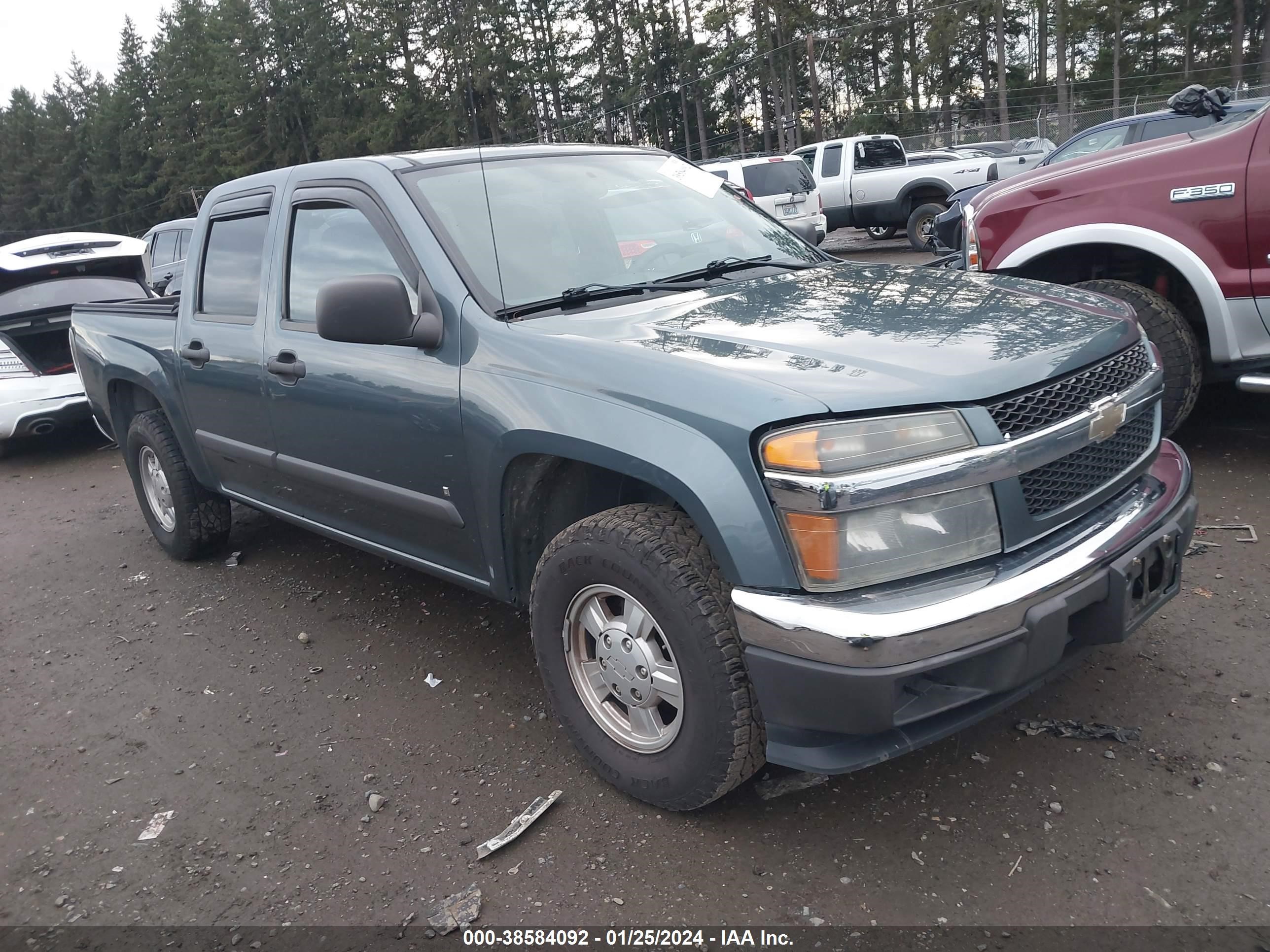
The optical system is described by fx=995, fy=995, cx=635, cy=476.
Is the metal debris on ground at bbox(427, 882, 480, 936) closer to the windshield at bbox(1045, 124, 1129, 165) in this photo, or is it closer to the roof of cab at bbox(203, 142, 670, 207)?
the roof of cab at bbox(203, 142, 670, 207)

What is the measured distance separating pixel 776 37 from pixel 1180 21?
1665 centimetres

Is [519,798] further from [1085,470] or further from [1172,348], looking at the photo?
[1172,348]

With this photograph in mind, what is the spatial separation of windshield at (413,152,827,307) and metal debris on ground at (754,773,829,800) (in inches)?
63.2

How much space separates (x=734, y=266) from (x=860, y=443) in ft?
4.80

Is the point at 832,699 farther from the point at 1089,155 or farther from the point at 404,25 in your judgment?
the point at 404,25

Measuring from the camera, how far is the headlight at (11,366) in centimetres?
782

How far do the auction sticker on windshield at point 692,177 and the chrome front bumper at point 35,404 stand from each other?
19.1 ft

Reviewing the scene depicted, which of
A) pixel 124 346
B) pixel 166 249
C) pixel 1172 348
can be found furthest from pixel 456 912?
pixel 166 249

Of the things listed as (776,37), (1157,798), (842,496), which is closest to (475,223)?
(842,496)

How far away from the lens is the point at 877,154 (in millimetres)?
17625

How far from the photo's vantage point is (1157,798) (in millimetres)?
2602

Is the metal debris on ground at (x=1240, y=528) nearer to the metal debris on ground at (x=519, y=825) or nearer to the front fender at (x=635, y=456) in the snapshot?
the front fender at (x=635, y=456)

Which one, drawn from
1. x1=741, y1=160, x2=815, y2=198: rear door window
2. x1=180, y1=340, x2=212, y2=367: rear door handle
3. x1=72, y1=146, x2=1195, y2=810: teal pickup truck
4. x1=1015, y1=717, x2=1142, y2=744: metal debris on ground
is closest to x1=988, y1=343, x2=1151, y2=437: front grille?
x1=72, y1=146, x2=1195, y2=810: teal pickup truck

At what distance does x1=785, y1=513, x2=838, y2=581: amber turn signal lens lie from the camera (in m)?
2.20
